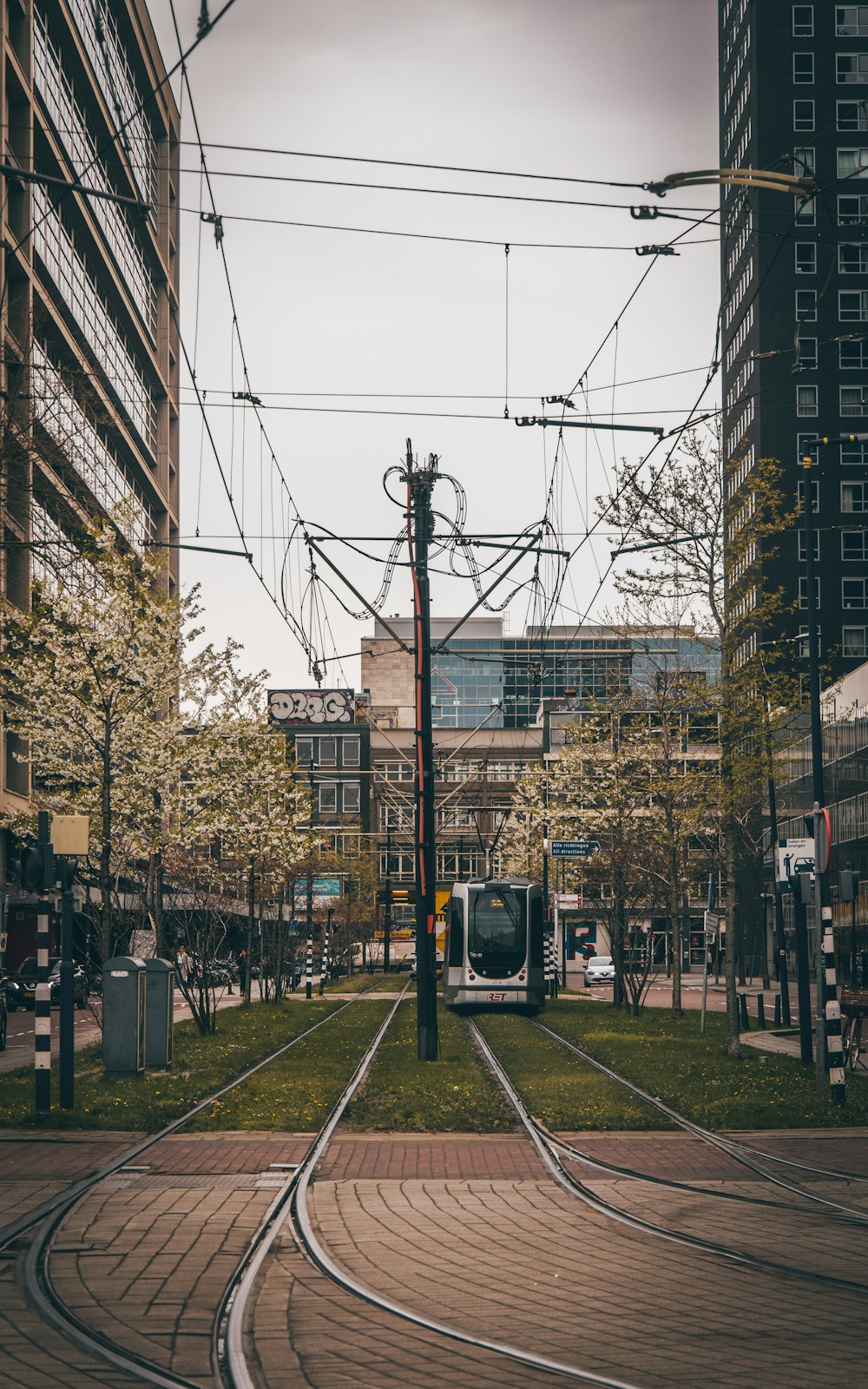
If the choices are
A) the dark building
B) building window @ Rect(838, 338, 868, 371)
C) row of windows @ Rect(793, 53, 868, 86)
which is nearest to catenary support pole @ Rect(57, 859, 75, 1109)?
the dark building

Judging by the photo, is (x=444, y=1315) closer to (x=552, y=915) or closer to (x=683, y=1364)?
(x=683, y=1364)

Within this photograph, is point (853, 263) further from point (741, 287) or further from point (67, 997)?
point (67, 997)

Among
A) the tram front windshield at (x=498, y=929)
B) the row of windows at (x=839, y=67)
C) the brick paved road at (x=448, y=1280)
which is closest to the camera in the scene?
the brick paved road at (x=448, y=1280)

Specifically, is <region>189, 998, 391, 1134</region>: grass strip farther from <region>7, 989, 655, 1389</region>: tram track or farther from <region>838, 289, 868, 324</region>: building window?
<region>838, 289, 868, 324</region>: building window

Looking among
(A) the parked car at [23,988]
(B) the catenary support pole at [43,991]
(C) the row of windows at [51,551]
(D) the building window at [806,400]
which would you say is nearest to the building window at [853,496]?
(D) the building window at [806,400]

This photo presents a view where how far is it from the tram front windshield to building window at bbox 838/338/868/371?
168 feet

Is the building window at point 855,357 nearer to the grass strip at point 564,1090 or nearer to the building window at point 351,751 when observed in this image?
the building window at point 351,751

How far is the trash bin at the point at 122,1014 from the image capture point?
65.2ft

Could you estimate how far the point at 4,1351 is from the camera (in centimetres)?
718

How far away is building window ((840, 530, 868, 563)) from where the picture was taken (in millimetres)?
81188

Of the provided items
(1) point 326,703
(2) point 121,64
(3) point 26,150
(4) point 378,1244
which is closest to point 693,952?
(1) point 326,703

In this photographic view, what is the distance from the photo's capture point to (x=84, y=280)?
56531mm

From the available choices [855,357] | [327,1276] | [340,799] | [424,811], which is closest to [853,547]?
[855,357]

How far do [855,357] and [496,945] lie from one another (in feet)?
174
